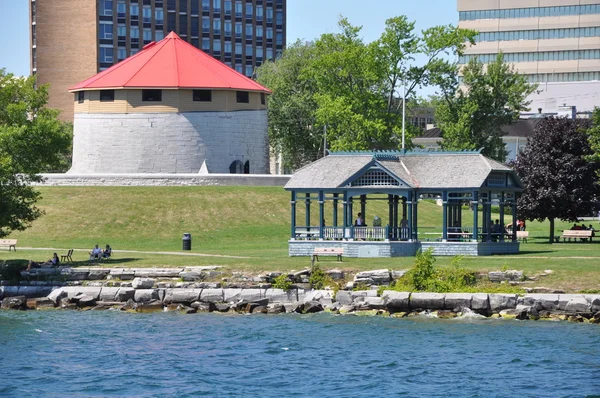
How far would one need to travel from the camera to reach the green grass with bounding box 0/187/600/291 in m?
46.2

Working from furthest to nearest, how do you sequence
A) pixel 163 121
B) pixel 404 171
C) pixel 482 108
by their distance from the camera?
pixel 482 108 < pixel 163 121 < pixel 404 171

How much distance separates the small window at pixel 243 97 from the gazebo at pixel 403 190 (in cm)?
3315

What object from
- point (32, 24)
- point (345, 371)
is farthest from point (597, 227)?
point (32, 24)

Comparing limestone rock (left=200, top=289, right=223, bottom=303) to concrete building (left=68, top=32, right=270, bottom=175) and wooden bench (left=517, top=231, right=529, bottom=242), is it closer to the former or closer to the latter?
wooden bench (left=517, top=231, right=529, bottom=242)

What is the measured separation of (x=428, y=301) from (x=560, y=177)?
2140 centimetres

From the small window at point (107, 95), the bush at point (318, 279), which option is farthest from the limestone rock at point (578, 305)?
the small window at point (107, 95)

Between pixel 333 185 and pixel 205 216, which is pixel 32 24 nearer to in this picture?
pixel 205 216

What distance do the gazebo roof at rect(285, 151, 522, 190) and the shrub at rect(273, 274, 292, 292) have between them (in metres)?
6.98

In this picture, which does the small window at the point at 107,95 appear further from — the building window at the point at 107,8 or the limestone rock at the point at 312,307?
the building window at the point at 107,8

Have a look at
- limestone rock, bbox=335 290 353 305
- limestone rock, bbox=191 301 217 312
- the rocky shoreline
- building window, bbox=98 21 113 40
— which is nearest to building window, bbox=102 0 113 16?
building window, bbox=98 21 113 40

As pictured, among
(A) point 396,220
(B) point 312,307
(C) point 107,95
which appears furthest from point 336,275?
(C) point 107,95

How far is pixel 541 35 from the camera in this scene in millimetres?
134750

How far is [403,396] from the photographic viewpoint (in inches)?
1164

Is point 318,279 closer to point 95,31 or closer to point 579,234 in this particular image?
point 579,234
